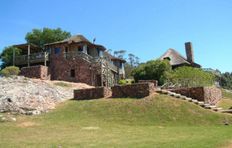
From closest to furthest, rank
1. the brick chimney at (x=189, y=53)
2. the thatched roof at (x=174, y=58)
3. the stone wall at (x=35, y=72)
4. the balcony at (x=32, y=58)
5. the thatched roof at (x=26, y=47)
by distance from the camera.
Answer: the stone wall at (x=35, y=72), the balcony at (x=32, y=58), the thatched roof at (x=26, y=47), the thatched roof at (x=174, y=58), the brick chimney at (x=189, y=53)

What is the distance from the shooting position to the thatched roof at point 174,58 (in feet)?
156

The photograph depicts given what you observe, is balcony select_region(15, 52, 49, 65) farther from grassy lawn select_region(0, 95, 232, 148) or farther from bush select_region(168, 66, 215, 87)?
grassy lawn select_region(0, 95, 232, 148)

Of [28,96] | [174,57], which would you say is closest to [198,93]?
[28,96]

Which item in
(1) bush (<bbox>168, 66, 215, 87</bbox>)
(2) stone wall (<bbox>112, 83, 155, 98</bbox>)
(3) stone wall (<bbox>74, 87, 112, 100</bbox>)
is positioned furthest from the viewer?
(1) bush (<bbox>168, 66, 215, 87</bbox>)

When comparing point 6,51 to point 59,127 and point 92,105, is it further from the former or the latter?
point 59,127

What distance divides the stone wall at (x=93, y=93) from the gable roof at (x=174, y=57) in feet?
73.6

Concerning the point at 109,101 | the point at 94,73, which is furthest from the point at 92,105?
the point at 94,73

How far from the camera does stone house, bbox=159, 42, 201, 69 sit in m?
47.6

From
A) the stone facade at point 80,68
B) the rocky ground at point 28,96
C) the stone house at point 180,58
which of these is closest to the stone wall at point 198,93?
the rocky ground at point 28,96

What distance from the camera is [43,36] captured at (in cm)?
5841

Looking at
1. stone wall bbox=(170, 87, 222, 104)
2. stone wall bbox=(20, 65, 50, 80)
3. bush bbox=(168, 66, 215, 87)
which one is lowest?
stone wall bbox=(170, 87, 222, 104)

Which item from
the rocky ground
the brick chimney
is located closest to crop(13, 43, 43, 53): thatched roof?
the rocky ground

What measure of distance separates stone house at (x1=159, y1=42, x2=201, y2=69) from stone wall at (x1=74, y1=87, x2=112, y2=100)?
22.4m

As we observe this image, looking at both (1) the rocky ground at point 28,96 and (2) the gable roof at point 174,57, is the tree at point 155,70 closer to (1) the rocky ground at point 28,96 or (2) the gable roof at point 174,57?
(2) the gable roof at point 174,57
